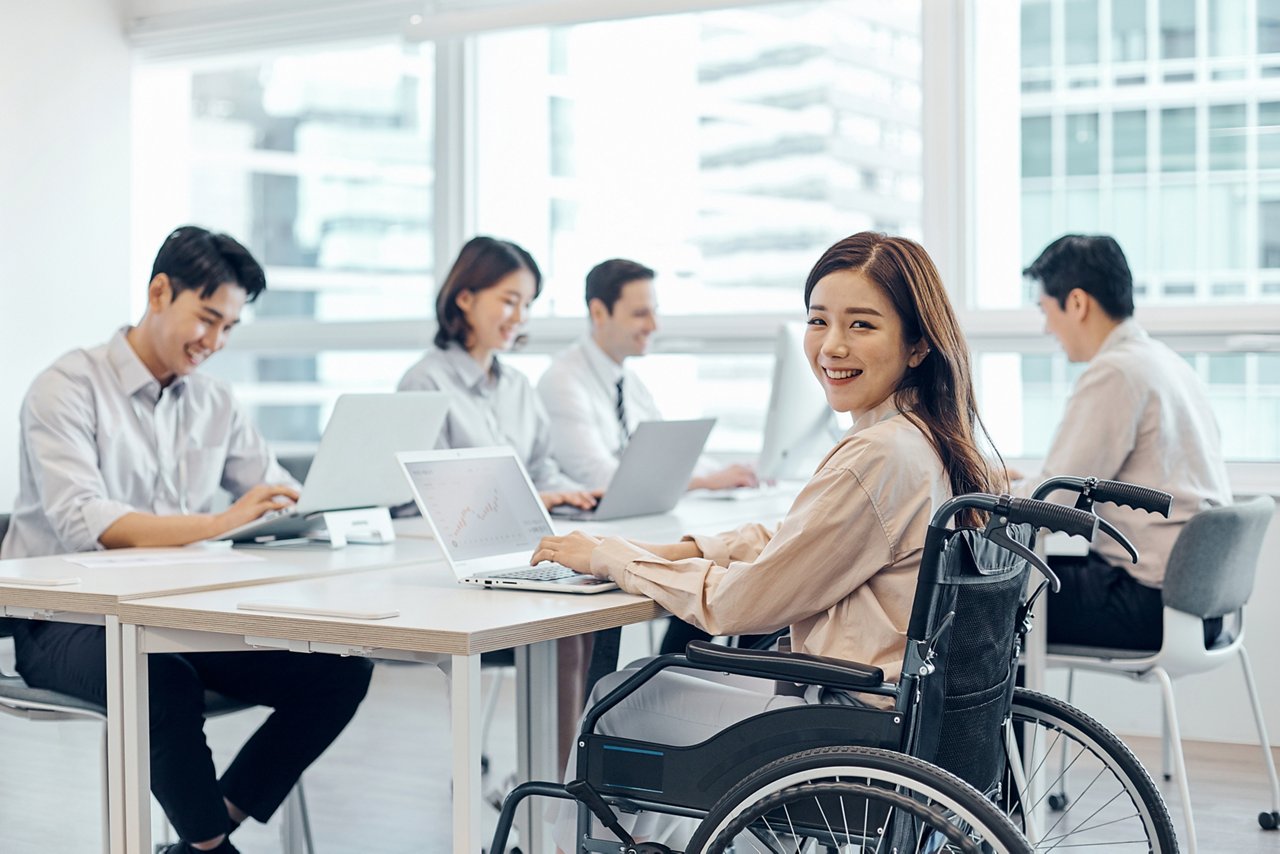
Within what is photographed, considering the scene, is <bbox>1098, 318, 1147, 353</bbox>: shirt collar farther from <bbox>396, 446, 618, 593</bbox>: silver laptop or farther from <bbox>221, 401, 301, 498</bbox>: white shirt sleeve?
<bbox>221, 401, 301, 498</bbox>: white shirt sleeve

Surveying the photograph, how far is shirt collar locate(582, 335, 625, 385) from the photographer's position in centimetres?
381

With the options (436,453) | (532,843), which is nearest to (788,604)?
(436,453)

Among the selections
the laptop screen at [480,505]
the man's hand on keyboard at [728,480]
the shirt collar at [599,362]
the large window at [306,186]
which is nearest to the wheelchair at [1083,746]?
the laptop screen at [480,505]

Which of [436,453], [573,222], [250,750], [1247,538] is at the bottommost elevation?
[250,750]

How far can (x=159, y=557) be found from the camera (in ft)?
7.71

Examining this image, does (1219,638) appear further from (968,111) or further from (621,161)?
(621,161)

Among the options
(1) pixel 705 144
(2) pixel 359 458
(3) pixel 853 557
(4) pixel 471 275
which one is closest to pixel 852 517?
(3) pixel 853 557

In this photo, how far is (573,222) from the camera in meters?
4.88

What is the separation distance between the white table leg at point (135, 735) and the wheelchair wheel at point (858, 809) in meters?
0.82

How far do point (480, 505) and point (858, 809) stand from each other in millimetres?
880

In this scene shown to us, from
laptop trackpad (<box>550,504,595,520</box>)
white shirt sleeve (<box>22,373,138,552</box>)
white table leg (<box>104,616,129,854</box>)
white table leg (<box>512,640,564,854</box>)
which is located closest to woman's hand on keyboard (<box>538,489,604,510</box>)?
laptop trackpad (<box>550,504,595,520</box>)

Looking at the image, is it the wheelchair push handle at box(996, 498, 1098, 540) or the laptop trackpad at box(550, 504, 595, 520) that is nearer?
the wheelchair push handle at box(996, 498, 1098, 540)

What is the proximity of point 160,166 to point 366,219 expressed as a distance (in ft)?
2.87

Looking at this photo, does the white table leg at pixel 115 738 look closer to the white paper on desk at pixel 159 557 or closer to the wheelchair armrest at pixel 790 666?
the white paper on desk at pixel 159 557
